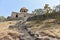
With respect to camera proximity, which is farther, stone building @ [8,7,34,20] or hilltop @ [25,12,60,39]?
stone building @ [8,7,34,20]

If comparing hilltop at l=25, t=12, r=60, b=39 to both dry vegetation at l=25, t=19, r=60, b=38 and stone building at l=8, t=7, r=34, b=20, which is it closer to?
dry vegetation at l=25, t=19, r=60, b=38

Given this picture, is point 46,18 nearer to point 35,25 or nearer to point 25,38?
point 35,25

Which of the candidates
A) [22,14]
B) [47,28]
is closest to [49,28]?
[47,28]

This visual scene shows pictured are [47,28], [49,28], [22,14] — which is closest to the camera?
[49,28]

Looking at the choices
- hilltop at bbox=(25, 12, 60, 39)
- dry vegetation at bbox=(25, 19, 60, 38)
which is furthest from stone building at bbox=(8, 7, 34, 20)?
dry vegetation at bbox=(25, 19, 60, 38)

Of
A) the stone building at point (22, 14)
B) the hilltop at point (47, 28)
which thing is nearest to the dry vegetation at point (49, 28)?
the hilltop at point (47, 28)

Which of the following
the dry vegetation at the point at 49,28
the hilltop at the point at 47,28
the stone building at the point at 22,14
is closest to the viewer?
the hilltop at the point at 47,28

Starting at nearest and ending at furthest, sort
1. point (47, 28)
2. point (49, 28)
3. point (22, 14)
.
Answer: point (49, 28) → point (47, 28) → point (22, 14)

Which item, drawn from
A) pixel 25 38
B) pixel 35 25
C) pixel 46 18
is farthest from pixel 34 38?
pixel 46 18

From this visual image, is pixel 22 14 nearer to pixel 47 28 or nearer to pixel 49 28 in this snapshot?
pixel 47 28

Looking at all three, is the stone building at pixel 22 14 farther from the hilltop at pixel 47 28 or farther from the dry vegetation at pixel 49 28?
the dry vegetation at pixel 49 28

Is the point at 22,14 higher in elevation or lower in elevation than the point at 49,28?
higher

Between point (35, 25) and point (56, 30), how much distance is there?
4.18 m

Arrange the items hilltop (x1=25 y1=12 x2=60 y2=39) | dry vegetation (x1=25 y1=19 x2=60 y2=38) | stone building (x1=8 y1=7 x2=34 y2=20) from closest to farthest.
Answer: hilltop (x1=25 y1=12 x2=60 y2=39)
dry vegetation (x1=25 y1=19 x2=60 y2=38)
stone building (x1=8 y1=7 x2=34 y2=20)
